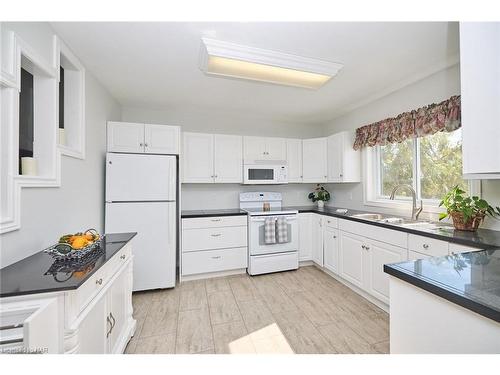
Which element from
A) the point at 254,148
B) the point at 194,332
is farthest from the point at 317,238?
the point at 194,332

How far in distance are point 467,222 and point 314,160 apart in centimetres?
217

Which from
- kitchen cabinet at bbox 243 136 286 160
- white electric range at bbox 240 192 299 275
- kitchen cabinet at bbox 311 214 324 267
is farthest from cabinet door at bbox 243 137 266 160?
kitchen cabinet at bbox 311 214 324 267

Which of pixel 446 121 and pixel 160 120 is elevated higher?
pixel 160 120

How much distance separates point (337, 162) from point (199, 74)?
7.44 feet

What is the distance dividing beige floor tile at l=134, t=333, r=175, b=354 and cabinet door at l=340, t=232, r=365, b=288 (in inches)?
78.8

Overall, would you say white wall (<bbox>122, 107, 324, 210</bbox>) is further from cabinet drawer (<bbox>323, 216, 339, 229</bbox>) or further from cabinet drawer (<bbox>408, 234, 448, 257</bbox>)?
cabinet drawer (<bbox>408, 234, 448, 257</bbox>)

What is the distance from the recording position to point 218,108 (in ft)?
11.0

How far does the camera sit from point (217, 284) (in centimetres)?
285

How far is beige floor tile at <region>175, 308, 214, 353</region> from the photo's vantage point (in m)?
1.72

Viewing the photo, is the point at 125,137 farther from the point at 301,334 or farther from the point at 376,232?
the point at 376,232

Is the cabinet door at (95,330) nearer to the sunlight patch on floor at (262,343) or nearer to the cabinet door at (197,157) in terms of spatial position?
the sunlight patch on floor at (262,343)

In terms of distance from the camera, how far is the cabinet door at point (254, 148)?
3.46m
